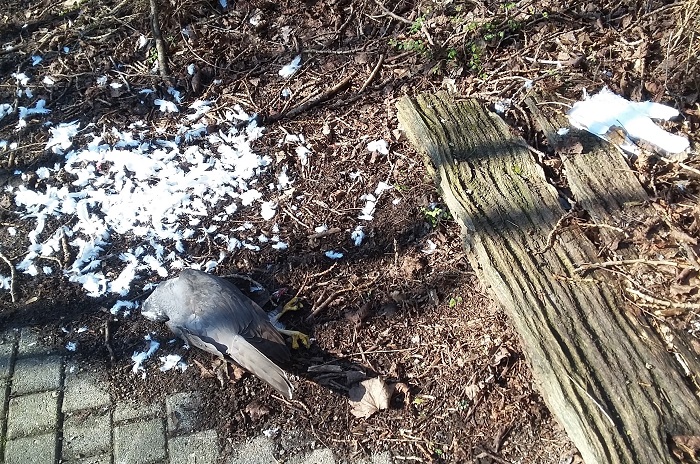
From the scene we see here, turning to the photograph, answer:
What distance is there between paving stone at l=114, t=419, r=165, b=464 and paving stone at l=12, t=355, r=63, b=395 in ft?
1.63

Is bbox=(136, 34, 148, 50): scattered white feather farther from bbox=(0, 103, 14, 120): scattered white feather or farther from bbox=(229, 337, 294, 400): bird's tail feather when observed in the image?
bbox=(229, 337, 294, 400): bird's tail feather

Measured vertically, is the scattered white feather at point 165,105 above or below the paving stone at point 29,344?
Answer: above

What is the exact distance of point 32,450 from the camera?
311cm

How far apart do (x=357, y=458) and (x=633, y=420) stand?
4.07 feet

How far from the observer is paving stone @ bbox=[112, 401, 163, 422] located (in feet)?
10.5

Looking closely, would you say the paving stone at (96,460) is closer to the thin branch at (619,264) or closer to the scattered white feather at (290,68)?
the thin branch at (619,264)

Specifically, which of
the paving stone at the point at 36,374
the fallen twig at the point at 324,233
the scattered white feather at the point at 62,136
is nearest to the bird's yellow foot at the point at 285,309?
the fallen twig at the point at 324,233

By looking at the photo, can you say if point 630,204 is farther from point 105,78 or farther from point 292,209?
point 105,78

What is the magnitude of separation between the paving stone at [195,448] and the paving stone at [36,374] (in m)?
0.77

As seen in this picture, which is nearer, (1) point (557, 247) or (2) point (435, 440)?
(2) point (435, 440)

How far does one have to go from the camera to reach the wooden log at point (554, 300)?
2670mm

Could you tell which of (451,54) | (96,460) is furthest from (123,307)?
(451,54)

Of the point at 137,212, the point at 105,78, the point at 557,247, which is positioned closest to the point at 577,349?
the point at 557,247

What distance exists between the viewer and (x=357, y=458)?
118 inches
